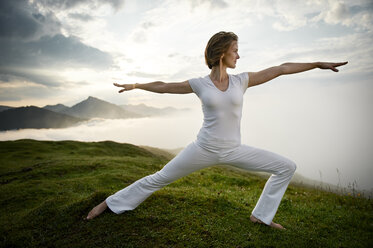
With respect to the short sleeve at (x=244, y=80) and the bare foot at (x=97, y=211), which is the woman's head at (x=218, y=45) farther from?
the bare foot at (x=97, y=211)

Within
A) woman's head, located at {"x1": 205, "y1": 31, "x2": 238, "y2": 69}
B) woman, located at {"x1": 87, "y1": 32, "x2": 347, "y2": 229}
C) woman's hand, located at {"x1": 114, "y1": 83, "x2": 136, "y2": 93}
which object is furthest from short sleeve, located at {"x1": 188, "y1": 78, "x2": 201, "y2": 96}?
woman's hand, located at {"x1": 114, "y1": 83, "x2": 136, "y2": 93}

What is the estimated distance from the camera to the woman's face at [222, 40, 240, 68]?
16.4 feet

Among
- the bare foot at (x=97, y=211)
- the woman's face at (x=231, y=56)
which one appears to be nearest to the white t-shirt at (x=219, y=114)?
the woman's face at (x=231, y=56)

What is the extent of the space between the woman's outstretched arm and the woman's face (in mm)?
556

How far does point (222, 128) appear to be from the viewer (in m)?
4.82

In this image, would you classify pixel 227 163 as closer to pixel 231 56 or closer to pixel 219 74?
pixel 219 74

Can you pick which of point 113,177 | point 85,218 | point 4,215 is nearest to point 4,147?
point 113,177

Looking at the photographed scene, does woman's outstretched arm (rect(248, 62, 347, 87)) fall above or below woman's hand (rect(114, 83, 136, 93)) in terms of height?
above

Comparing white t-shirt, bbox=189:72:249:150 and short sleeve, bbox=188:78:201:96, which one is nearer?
white t-shirt, bbox=189:72:249:150

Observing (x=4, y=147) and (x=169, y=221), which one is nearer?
(x=169, y=221)

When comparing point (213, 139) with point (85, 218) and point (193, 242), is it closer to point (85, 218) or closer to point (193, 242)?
point (193, 242)

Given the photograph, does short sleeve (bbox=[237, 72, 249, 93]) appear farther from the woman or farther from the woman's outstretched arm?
the woman's outstretched arm

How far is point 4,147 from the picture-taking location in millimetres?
36438

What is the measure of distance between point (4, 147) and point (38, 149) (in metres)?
6.62
